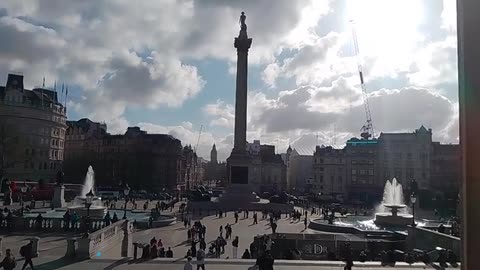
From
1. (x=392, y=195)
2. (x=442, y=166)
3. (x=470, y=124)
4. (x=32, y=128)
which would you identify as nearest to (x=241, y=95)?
(x=392, y=195)

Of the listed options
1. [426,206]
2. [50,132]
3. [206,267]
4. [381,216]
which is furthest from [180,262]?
[50,132]

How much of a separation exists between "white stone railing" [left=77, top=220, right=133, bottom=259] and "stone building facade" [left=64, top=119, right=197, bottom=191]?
3348 inches

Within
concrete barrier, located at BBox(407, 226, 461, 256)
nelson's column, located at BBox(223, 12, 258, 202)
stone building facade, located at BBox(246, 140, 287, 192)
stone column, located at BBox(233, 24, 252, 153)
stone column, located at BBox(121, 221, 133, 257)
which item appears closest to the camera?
concrete barrier, located at BBox(407, 226, 461, 256)

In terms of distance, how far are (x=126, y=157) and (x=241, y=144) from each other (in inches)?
2006

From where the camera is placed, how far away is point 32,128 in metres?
93.4

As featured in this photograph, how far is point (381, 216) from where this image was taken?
4750cm

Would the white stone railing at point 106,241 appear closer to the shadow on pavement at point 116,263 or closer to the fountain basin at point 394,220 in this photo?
the shadow on pavement at point 116,263

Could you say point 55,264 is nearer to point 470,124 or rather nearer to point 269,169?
point 470,124

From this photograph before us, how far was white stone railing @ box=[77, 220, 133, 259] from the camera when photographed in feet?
71.5

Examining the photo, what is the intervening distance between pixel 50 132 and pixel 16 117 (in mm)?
10353

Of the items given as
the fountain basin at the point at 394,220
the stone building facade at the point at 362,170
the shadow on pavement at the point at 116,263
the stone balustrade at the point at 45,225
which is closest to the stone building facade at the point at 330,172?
the stone building facade at the point at 362,170

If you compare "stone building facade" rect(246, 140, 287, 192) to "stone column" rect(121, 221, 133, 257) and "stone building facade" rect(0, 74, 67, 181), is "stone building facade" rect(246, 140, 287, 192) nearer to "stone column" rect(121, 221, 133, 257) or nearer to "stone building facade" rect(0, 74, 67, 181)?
"stone building facade" rect(0, 74, 67, 181)

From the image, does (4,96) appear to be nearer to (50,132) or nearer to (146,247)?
(50,132)

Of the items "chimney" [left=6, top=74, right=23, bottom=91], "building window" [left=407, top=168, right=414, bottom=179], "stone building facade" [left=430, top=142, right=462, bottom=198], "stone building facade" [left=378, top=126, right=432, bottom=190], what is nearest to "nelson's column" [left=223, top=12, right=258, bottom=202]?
"stone building facade" [left=378, top=126, right=432, bottom=190]
